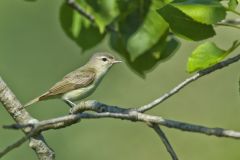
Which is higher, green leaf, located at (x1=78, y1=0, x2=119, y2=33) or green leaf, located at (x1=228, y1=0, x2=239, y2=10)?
green leaf, located at (x1=228, y1=0, x2=239, y2=10)

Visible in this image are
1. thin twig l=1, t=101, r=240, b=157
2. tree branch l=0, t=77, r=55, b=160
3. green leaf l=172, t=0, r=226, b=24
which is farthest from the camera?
tree branch l=0, t=77, r=55, b=160

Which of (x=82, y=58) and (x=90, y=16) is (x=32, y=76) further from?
(x=90, y=16)

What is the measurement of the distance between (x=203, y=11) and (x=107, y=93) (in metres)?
5.24

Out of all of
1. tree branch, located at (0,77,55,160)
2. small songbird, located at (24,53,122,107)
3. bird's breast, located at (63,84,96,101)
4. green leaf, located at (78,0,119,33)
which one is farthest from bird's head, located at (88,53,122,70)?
tree branch, located at (0,77,55,160)

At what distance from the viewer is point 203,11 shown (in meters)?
2.15

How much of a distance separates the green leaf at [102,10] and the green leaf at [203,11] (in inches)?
25.8

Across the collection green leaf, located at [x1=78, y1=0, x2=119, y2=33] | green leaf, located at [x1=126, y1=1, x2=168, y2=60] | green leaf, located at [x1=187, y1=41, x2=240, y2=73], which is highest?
green leaf, located at [x1=78, y1=0, x2=119, y2=33]

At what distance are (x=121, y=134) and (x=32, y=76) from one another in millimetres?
1019

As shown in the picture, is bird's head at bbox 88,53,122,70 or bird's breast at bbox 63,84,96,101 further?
bird's head at bbox 88,53,122,70

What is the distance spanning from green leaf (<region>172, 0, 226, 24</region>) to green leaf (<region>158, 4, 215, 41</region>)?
0.11ft

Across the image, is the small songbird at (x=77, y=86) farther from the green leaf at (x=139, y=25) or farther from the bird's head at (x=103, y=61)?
the green leaf at (x=139, y=25)

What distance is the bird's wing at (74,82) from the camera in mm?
4867

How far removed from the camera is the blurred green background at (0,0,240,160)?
21.3ft

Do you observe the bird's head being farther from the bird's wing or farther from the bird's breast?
the bird's breast
